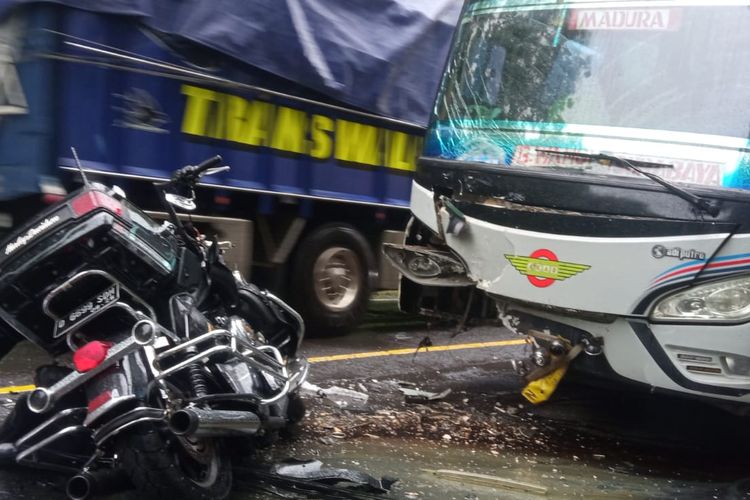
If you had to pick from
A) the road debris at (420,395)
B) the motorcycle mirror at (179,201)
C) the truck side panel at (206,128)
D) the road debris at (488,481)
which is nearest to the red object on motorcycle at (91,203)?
the motorcycle mirror at (179,201)

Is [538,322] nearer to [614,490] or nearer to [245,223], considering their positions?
[614,490]

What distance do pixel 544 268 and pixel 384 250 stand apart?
1.37m

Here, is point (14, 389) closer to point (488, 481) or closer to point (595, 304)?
point (488, 481)

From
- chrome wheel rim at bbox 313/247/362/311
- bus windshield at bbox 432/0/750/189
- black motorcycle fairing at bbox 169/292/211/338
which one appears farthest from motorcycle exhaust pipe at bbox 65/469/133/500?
chrome wheel rim at bbox 313/247/362/311

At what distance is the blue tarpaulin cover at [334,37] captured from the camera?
7.23 metres

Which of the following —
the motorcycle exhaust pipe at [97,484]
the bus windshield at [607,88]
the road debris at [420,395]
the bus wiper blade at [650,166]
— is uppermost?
the bus windshield at [607,88]

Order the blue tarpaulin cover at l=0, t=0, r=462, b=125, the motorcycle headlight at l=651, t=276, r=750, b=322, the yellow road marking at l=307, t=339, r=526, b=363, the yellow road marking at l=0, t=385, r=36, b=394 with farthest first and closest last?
the yellow road marking at l=307, t=339, r=526, b=363, the blue tarpaulin cover at l=0, t=0, r=462, b=125, the yellow road marking at l=0, t=385, r=36, b=394, the motorcycle headlight at l=651, t=276, r=750, b=322

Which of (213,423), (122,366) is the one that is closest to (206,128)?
(122,366)

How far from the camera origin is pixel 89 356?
3795 millimetres

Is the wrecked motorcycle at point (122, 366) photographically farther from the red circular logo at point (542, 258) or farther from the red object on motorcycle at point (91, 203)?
the red circular logo at point (542, 258)

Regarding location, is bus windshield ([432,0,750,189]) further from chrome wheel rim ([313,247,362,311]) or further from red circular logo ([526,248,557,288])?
chrome wheel rim ([313,247,362,311])

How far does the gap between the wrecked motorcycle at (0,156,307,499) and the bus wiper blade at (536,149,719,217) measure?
2033 millimetres

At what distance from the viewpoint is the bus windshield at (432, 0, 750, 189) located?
15.9 feet

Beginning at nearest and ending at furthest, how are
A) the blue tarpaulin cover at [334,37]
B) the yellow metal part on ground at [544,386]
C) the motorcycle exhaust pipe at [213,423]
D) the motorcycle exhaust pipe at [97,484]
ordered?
the motorcycle exhaust pipe at [213,423] → the motorcycle exhaust pipe at [97,484] → the yellow metal part on ground at [544,386] → the blue tarpaulin cover at [334,37]
